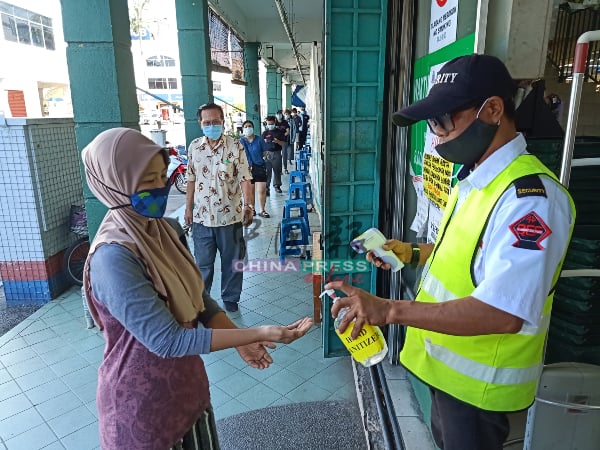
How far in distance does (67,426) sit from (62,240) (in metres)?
2.67

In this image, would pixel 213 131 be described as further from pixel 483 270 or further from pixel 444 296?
pixel 483 270

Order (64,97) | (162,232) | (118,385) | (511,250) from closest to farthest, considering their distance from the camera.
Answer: (511,250) < (118,385) < (162,232) < (64,97)

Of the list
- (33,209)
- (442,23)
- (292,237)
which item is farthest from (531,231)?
(33,209)

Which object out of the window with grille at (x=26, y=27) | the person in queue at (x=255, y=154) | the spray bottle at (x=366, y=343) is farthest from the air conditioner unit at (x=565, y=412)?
the window with grille at (x=26, y=27)

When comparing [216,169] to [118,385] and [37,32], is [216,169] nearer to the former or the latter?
[118,385]

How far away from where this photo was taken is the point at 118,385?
136cm

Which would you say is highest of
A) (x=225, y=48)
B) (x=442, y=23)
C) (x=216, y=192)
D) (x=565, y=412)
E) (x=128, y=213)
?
(x=225, y=48)

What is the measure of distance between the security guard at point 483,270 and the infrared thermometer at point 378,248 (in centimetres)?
25

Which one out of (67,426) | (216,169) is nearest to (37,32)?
(216,169)

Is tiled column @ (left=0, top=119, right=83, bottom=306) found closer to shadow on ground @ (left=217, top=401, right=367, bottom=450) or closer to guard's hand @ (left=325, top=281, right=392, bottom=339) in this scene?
shadow on ground @ (left=217, top=401, right=367, bottom=450)

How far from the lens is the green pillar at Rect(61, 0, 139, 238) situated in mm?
3252

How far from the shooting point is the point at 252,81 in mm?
12539


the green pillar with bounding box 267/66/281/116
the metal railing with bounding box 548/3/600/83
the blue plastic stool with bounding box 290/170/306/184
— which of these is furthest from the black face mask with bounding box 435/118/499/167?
the green pillar with bounding box 267/66/281/116

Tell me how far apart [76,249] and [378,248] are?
4117 millimetres
